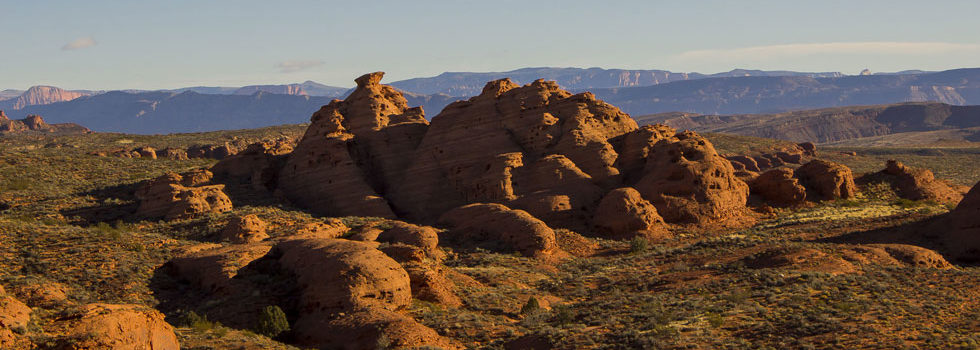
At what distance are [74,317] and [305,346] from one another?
6.16m

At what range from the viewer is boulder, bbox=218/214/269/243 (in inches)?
1353

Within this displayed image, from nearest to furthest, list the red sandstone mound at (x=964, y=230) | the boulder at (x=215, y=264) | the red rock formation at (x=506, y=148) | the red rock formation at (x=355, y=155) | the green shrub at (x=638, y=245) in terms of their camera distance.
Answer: the boulder at (x=215, y=264)
the red sandstone mound at (x=964, y=230)
the green shrub at (x=638, y=245)
the red rock formation at (x=506, y=148)
the red rock formation at (x=355, y=155)

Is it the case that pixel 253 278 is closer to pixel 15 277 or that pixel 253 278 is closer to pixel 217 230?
pixel 15 277

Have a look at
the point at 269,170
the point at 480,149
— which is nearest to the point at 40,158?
the point at 269,170

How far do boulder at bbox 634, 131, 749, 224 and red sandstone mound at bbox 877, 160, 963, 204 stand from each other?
12.8 m

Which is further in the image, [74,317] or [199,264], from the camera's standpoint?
[199,264]

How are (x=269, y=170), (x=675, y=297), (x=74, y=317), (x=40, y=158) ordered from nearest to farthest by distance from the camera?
1. (x=74, y=317)
2. (x=675, y=297)
3. (x=269, y=170)
4. (x=40, y=158)

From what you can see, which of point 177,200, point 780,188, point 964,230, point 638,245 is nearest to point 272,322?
point 638,245

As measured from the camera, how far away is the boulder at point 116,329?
18.0 metres

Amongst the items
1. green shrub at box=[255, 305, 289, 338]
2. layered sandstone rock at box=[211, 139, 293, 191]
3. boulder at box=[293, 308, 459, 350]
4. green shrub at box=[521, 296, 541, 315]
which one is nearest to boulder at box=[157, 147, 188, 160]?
layered sandstone rock at box=[211, 139, 293, 191]

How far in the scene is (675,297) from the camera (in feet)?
87.2

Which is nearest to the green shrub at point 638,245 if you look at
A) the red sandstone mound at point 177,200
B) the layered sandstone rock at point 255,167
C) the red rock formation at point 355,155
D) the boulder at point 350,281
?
the red rock formation at point 355,155

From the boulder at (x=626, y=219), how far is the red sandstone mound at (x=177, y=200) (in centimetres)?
1929

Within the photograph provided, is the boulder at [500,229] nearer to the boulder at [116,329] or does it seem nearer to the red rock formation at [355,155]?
the red rock formation at [355,155]
